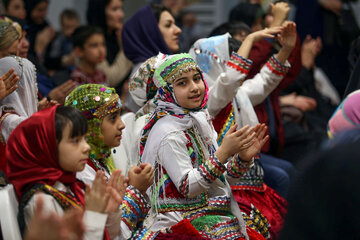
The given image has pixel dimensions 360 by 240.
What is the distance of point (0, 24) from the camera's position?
4129 millimetres

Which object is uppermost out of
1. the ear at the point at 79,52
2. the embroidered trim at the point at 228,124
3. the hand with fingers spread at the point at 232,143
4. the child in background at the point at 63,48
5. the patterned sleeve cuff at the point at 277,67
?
the hand with fingers spread at the point at 232,143

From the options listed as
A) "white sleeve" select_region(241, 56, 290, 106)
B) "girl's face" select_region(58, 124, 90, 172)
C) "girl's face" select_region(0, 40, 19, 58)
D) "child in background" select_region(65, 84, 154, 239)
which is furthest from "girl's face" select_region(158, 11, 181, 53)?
"girl's face" select_region(58, 124, 90, 172)

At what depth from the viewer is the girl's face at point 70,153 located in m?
2.66

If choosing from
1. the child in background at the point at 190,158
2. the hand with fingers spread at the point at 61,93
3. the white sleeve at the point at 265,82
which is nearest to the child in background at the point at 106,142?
the child in background at the point at 190,158

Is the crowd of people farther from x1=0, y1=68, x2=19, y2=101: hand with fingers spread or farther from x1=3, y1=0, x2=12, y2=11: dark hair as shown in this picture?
x1=3, y1=0, x2=12, y2=11: dark hair

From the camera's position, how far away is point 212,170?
121 inches

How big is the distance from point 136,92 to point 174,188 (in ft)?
3.01

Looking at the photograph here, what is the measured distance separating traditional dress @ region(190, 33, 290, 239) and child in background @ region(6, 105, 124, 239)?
119cm

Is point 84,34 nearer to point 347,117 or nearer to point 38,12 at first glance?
point 38,12

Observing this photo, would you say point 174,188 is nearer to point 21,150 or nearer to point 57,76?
point 21,150

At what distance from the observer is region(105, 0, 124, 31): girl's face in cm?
650

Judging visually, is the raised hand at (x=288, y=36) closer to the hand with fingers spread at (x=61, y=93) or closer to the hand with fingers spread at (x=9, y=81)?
the hand with fingers spread at (x=61, y=93)

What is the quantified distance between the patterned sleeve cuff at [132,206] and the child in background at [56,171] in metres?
0.26

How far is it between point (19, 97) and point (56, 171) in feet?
3.77
